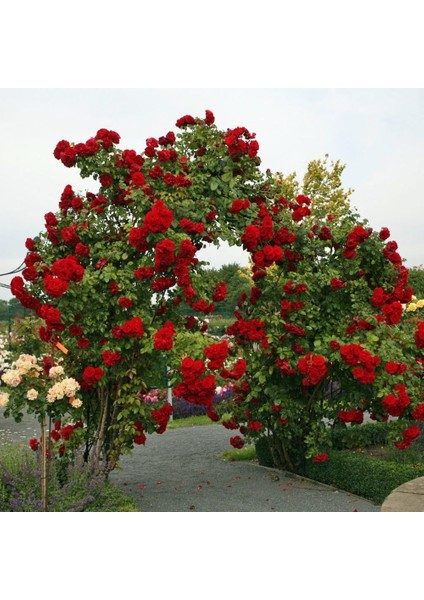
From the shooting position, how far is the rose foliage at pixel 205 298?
4.91 meters

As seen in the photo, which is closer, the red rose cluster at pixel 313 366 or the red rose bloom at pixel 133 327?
the red rose bloom at pixel 133 327

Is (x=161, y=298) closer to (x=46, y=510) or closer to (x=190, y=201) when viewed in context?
(x=190, y=201)

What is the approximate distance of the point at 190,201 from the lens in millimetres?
5191

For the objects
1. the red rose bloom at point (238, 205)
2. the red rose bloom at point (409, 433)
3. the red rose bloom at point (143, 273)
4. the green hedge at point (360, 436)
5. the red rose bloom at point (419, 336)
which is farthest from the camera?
the green hedge at point (360, 436)

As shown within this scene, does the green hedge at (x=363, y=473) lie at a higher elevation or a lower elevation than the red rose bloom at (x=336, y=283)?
lower

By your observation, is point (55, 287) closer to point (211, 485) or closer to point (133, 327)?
point (133, 327)

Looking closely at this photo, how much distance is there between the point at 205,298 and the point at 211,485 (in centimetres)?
212

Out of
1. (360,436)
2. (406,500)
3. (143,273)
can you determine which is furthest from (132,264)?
(360,436)

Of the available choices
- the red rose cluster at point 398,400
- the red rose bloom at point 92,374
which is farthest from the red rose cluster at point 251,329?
the red rose bloom at point 92,374

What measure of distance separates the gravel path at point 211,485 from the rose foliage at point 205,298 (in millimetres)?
407

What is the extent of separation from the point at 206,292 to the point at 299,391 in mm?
1534

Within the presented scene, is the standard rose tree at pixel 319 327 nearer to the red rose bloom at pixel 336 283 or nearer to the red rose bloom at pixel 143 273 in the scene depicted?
the red rose bloom at pixel 336 283

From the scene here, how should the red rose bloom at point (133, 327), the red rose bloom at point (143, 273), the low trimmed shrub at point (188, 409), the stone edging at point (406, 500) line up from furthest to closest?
1. the low trimmed shrub at point (188, 409)
2. the red rose bloom at point (143, 273)
3. the red rose bloom at point (133, 327)
4. the stone edging at point (406, 500)

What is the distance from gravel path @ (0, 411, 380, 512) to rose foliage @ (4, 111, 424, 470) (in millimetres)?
407
